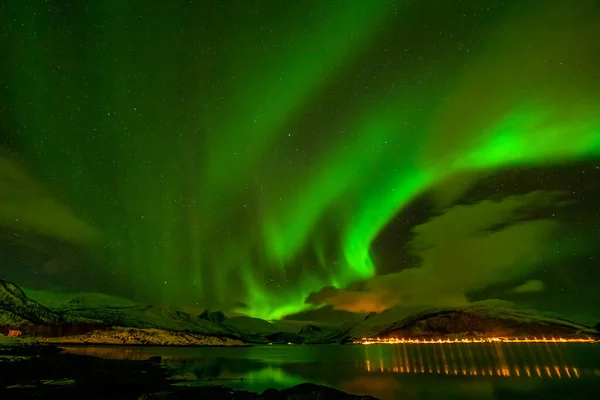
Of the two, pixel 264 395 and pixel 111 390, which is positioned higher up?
pixel 111 390

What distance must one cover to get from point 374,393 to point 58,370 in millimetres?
50359

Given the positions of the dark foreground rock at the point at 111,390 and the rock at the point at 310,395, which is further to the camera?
the rock at the point at 310,395

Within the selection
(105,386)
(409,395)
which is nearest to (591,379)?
(409,395)

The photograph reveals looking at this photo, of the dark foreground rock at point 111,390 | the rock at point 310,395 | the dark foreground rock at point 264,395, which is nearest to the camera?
the dark foreground rock at point 111,390

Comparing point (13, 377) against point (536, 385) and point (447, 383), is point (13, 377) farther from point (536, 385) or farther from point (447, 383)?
point (536, 385)

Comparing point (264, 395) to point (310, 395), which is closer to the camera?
point (310, 395)

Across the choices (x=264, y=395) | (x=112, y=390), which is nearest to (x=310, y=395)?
(x=264, y=395)

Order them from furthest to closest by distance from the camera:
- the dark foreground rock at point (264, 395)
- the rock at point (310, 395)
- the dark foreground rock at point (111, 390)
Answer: the rock at point (310, 395) → the dark foreground rock at point (264, 395) → the dark foreground rock at point (111, 390)

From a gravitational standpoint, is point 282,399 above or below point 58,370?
below

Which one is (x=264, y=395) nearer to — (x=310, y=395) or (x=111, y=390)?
(x=310, y=395)

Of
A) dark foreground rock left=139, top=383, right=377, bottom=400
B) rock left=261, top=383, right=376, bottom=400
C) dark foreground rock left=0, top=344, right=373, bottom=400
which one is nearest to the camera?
dark foreground rock left=0, top=344, right=373, bottom=400

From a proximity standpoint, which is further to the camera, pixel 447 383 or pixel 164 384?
pixel 447 383

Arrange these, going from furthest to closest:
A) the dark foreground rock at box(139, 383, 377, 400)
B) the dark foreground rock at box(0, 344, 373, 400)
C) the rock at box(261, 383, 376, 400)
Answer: the rock at box(261, 383, 376, 400) < the dark foreground rock at box(139, 383, 377, 400) < the dark foreground rock at box(0, 344, 373, 400)

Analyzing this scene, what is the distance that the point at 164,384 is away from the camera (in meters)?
50.5
